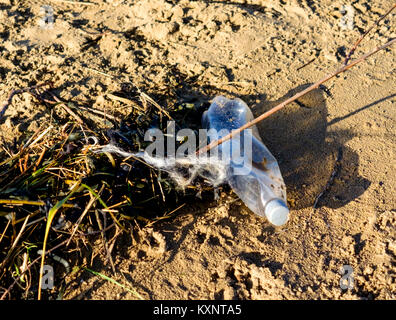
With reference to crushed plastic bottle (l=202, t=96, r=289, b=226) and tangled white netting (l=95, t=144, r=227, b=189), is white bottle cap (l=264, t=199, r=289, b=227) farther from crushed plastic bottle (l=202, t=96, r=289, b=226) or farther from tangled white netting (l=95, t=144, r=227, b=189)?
tangled white netting (l=95, t=144, r=227, b=189)

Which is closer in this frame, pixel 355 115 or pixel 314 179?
pixel 314 179

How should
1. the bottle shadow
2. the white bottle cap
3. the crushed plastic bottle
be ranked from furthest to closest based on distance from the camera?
the bottle shadow → the crushed plastic bottle → the white bottle cap

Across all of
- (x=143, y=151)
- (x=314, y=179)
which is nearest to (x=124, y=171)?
(x=143, y=151)

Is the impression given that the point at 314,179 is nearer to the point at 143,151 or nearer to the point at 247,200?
the point at 247,200

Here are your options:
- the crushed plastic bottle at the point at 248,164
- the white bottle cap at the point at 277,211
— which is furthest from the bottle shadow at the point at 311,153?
the white bottle cap at the point at 277,211

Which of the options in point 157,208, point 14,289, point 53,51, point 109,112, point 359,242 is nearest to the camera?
point 14,289

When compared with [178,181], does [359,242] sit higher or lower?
lower

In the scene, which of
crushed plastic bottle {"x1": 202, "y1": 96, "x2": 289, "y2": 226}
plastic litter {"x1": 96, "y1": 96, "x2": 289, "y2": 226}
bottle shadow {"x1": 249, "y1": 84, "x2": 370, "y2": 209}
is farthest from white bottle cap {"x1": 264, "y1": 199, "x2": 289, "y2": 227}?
bottle shadow {"x1": 249, "y1": 84, "x2": 370, "y2": 209}
